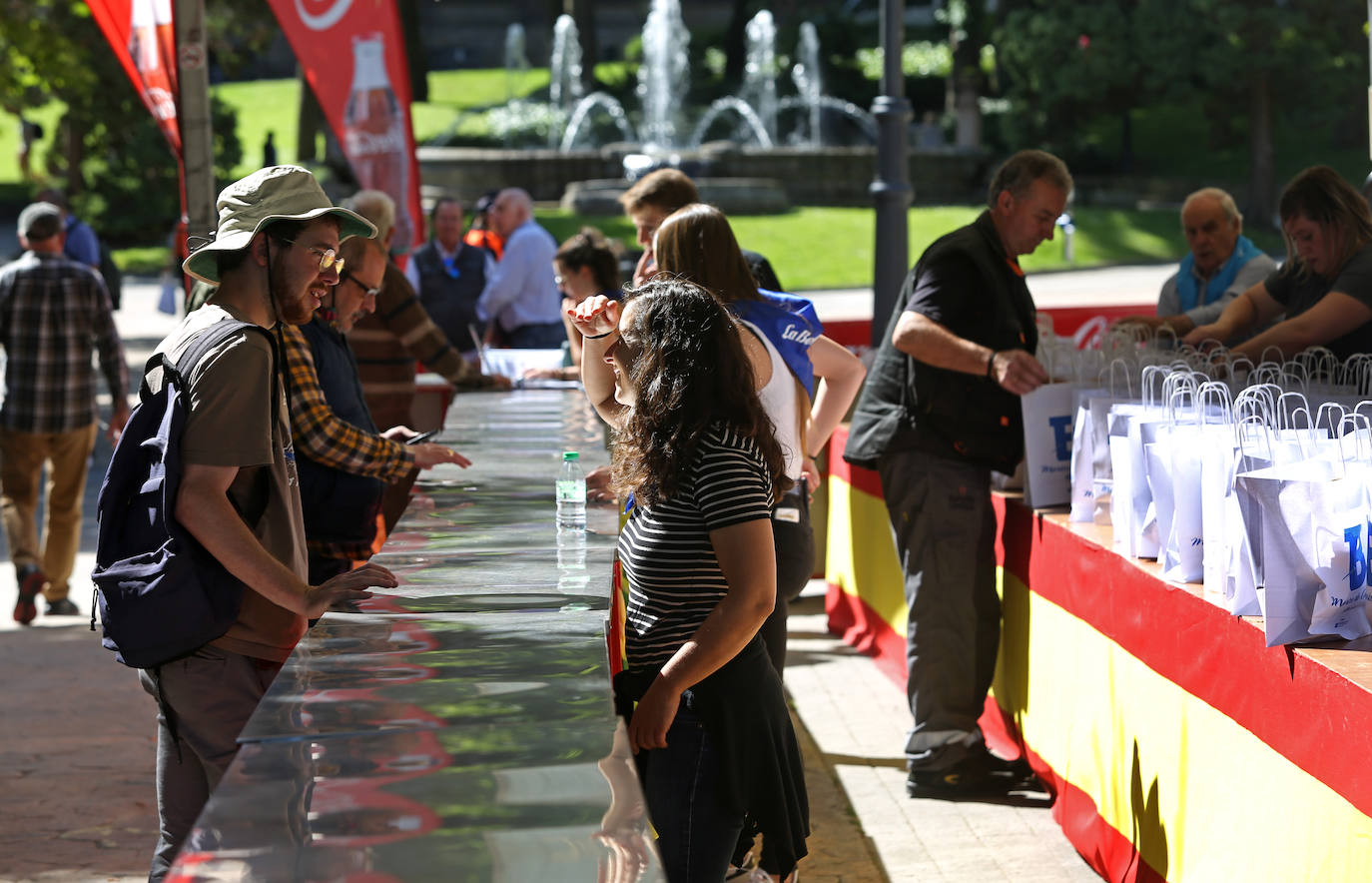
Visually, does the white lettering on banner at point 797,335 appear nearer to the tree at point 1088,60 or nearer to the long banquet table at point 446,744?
the long banquet table at point 446,744

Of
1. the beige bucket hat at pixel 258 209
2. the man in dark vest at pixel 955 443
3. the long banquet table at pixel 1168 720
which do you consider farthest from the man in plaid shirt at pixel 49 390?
the beige bucket hat at pixel 258 209

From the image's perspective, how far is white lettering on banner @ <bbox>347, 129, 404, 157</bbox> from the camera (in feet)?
33.3

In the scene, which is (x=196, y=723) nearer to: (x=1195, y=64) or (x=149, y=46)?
(x=149, y=46)

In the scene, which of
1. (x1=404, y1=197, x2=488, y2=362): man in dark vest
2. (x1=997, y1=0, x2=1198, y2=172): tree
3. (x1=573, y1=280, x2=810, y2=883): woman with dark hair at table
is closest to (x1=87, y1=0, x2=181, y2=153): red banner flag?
(x1=404, y1=197, x2=488, y2=362): man in dark vest

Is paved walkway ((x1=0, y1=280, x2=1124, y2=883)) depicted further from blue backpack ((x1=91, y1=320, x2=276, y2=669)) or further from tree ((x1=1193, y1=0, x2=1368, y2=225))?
tree ((x1=1193, y1=0, x2=1368, y2=225))

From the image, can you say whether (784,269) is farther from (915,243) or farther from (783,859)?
(783,859)

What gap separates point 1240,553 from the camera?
3.81 meters

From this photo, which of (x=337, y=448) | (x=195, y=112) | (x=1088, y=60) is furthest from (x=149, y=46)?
(x=1088, y=60)

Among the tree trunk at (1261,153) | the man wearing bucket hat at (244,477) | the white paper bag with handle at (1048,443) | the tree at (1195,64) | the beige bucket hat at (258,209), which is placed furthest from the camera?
the tree trunk at (1261,153)

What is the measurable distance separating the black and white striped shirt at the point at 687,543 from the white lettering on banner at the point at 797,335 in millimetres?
1263

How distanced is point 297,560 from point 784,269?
23090mm

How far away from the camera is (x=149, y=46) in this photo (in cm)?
760

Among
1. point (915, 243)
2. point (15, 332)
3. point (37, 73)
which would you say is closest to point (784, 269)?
point (915, 243)

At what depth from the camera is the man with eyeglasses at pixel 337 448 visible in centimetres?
438
